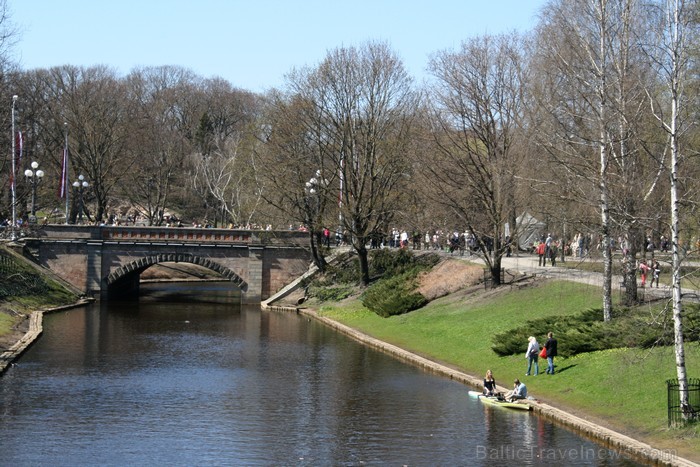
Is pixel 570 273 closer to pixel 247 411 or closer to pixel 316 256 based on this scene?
pixel 316 256

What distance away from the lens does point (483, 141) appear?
2329 inches

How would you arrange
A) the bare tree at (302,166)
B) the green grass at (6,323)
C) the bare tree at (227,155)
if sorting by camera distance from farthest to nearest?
the bare tree at (227,155) < the bare tree at (302,166) < the green grass at (6,323)

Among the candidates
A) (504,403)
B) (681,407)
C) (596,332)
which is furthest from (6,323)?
(681,407)

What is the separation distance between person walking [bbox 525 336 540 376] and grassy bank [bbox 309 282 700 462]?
373 millimetres

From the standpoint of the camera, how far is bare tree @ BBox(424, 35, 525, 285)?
57594mm

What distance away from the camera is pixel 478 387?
131ft

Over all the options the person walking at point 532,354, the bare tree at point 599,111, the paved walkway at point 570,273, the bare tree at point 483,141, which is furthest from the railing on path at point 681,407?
the bare tree at point 483,141

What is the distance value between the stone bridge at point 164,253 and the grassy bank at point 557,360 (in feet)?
33.1

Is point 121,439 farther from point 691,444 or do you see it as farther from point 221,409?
point 691,444

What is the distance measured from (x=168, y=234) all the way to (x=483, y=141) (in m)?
28.8

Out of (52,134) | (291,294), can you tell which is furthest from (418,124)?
(52,134)

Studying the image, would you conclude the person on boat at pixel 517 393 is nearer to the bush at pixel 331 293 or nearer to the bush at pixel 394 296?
the bush at pixel 394 296

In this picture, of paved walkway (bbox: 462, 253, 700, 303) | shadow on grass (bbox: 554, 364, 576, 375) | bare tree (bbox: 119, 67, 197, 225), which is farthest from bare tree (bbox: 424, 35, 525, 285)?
bare tree (bbox: 119, 67, 197, 225)

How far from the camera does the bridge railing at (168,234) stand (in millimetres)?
76750
